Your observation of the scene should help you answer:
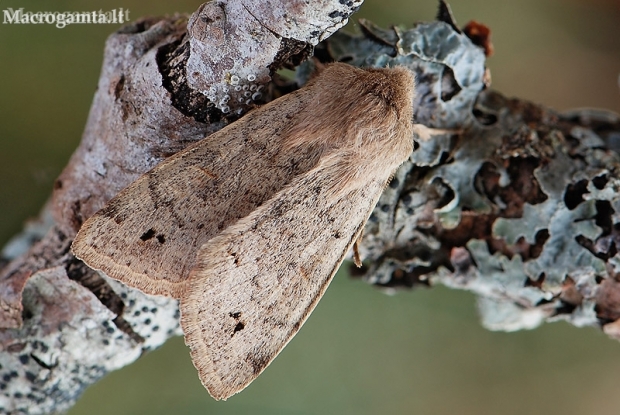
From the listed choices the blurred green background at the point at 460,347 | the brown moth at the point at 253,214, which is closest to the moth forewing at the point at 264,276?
the brown moth at the point at 253,214

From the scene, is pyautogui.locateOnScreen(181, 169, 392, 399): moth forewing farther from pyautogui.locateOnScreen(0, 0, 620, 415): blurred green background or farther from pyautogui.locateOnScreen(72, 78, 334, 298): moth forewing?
pyautogui.locateOnScreen(0, 0, 620, 415): blurred green background

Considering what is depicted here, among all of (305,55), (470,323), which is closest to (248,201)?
(305,55)

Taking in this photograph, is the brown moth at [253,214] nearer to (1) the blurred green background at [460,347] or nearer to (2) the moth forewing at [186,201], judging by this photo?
(2) the moth forewing at [186,201]

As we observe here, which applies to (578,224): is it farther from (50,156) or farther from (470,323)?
(50,156)

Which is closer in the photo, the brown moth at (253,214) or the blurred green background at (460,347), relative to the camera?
the brown moth at (253,214)

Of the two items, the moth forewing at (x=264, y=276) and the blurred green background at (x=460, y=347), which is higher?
the moth forewing at (x=264, y=276)

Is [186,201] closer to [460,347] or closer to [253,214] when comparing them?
[253,214]

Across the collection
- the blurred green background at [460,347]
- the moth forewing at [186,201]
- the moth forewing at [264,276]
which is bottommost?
the blurred green background at [460,347]

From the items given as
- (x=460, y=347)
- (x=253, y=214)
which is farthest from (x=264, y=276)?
(x=460, y=347)
